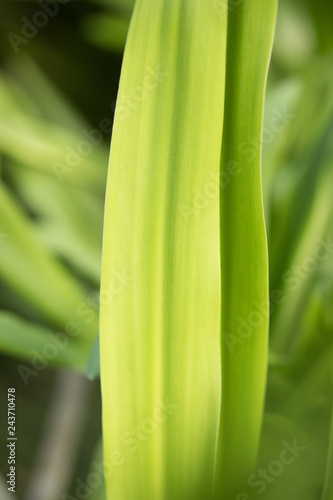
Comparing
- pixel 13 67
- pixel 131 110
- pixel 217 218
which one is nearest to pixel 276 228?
pixel 217 218
